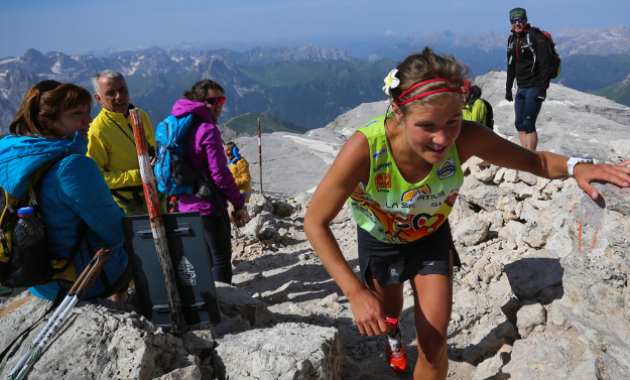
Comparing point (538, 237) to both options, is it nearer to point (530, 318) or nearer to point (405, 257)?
point (530, 318)

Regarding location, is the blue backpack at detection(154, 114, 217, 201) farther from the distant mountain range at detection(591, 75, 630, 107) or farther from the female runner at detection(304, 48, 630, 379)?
the distant mountain range at detection(591, 75, 630, 107)

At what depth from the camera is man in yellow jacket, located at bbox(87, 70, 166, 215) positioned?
3.88m

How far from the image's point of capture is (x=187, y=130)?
379 centimetres

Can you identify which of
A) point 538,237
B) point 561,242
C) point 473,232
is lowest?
point 473,232

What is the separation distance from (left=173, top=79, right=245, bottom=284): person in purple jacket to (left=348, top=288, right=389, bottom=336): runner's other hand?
231 cm

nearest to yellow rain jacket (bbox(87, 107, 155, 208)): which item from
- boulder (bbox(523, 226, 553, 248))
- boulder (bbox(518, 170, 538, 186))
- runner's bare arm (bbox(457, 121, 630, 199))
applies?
runner's bare arm (bbox(457, 121, 630, 199))

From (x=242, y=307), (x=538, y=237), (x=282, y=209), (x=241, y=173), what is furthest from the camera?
(x=282, y=209)

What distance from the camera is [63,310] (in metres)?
2.52

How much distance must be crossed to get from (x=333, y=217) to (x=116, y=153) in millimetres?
2849

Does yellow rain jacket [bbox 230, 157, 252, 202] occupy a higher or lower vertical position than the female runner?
lower

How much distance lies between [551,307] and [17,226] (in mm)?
3729

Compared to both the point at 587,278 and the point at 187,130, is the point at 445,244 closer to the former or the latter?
the point at 587,278

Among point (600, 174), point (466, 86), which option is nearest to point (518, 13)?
point (466, 86)

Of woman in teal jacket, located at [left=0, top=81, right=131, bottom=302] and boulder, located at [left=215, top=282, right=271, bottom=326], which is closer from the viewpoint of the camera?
woman in teal jacket, located at [left=0, top=81, right=131, bottom=302]
